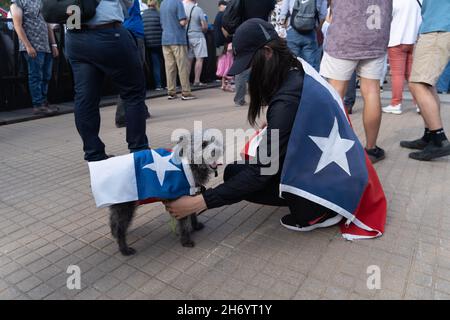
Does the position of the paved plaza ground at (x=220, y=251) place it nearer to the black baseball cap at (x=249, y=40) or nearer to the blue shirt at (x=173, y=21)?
the black baseball cap at (x=249, y=40)

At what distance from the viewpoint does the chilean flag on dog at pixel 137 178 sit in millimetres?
2074

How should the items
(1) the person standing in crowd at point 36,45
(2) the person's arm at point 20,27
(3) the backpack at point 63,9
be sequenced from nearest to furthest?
(3) the backpack at point 63,9
(2) the person's arm at point 20,27
(1) the person standing in crowd at point 36,45

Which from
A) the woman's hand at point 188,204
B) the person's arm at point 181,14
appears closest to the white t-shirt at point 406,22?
the person's arm at point 181,14

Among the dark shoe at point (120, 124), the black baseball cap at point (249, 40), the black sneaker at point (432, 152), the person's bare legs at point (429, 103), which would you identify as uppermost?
the black baseball cap at point (249, 40)

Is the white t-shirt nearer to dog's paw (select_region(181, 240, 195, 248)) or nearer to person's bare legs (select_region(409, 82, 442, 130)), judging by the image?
person's bare legs (select_region(409, 82, 442, 130))

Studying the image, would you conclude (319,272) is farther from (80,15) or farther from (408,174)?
(80,15)

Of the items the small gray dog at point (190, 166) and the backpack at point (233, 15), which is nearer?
the small gray dog at point (190, 166)

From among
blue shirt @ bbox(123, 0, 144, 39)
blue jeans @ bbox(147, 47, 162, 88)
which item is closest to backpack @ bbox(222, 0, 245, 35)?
blue shirt @ bbox(123, 0, 144, 39)

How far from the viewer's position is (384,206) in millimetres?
2502

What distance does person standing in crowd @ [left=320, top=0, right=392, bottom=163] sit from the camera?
11.6 ft

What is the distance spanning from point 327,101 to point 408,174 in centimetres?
183

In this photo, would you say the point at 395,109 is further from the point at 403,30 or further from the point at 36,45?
the point at 36,45

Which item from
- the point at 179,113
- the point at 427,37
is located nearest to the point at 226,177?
the point at 427,37

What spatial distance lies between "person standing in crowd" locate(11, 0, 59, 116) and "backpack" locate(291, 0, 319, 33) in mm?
4146
